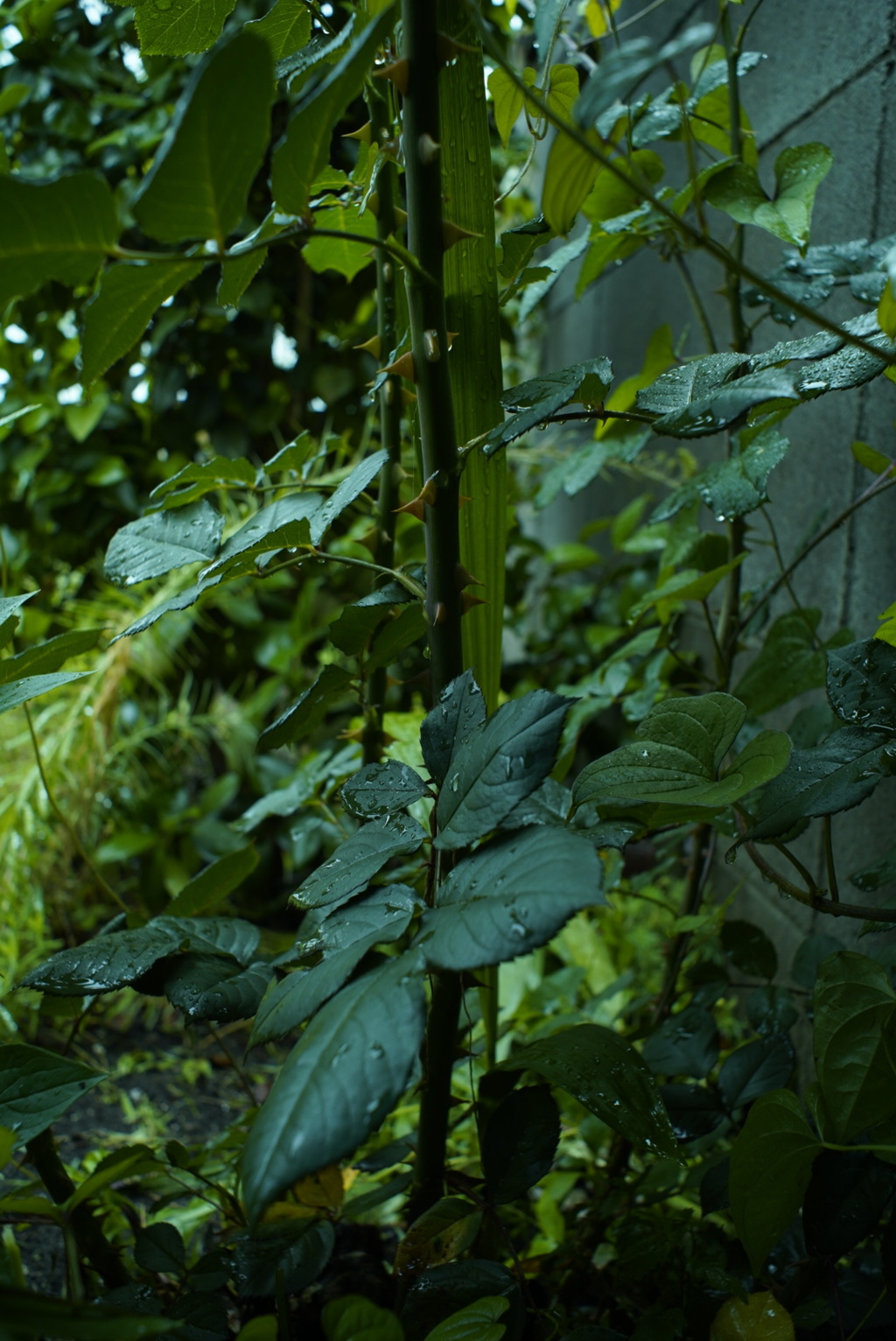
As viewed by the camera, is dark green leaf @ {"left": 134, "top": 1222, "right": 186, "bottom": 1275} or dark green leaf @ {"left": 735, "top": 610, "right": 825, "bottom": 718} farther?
dark green leaf @ {"left": 735, "top": 610, "right": 825, "bottom": 718}

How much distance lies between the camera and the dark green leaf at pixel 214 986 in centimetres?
54

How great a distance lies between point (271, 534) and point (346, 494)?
0.18 feet

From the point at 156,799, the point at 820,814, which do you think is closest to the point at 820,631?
the point at 820,814

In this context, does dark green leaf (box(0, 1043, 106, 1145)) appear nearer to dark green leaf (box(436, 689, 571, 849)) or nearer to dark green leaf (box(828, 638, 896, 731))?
dark green leaf (box(436, 689, 571, 849))

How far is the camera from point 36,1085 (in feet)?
1.60

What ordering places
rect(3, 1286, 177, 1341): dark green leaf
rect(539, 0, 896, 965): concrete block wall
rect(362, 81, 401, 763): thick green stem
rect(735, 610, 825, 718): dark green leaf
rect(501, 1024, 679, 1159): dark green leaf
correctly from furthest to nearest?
rect(539, 0, 896, 965): concrete block wall
rect(735, 610, 825, 718): dark green leaf
rect(362, 81, 401, 763): thick green stem
rect(501, 1024, 679, 1159): dark green leaf
rect(3, 1286, 177, 1341): dark green leaf

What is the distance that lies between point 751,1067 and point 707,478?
47 centimetres

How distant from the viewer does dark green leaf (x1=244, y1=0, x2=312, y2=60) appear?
0.59 m

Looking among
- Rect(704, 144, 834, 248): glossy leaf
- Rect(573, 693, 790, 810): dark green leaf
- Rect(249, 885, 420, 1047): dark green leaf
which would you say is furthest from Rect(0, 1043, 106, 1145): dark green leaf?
Rect(704, 144, 834, 248): glossy leaf

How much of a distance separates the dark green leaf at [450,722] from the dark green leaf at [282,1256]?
0.34 meters

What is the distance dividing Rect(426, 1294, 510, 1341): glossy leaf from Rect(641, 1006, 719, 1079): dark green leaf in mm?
267

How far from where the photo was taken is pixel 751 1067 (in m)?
0.69

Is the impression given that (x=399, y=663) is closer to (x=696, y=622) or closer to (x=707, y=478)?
(x=707, y=478)

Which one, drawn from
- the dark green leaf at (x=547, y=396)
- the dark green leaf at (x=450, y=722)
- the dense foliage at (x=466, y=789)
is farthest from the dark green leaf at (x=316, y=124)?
the dark green leaf at (x=450, y=722)
